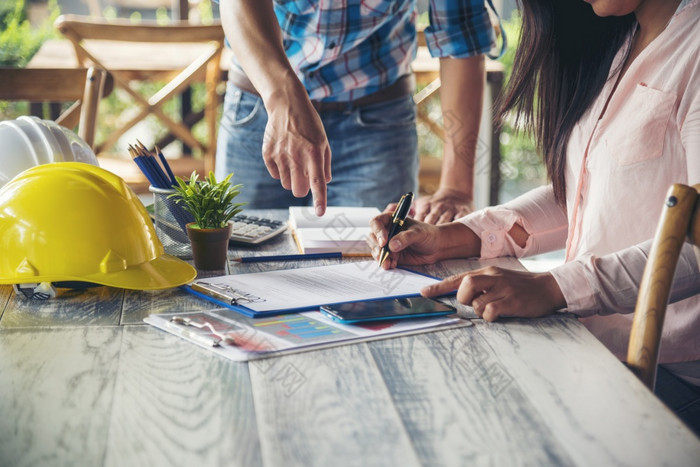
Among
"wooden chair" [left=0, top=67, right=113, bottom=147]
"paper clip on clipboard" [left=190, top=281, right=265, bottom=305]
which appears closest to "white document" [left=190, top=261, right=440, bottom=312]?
"paper clip on clipboard" [left=190, top=281, right=265, bottom=305]

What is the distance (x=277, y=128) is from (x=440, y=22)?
29.1 inches

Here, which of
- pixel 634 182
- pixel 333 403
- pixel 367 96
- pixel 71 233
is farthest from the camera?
pixel 367 96

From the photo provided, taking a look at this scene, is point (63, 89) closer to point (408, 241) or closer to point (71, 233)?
point (71, 233)

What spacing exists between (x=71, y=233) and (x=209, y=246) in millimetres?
219

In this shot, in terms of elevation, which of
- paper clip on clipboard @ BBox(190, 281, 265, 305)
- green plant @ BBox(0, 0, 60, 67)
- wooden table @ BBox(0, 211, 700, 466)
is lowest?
paper clip on clipboard @ BBox(190, 281, 265, 305)

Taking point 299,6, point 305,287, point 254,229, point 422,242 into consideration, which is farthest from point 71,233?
point 299,6

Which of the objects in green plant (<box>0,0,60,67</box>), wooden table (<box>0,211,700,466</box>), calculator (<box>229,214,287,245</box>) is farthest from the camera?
green plant (<box>0,0,60,67</box>)

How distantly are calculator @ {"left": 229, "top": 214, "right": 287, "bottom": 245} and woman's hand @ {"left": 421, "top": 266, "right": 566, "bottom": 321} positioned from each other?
18.9 inches

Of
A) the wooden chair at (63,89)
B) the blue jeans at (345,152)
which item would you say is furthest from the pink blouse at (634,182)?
the wooden chair at (63,89)

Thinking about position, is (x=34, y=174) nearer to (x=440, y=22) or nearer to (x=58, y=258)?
(x=58, y=258)

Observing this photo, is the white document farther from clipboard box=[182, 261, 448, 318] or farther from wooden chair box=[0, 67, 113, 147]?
wooden chair box=[0, 67, 113, 147]

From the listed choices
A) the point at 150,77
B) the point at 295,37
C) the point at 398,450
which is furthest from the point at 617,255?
the point at 150,77

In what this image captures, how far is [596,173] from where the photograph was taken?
1.22 metres

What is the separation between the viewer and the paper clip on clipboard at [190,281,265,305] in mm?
1015
